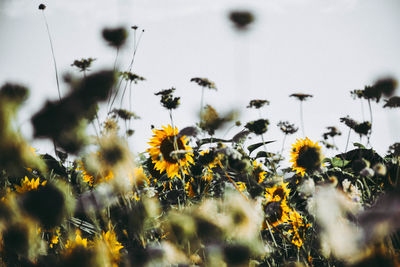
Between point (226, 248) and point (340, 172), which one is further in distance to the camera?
point (340, 172)

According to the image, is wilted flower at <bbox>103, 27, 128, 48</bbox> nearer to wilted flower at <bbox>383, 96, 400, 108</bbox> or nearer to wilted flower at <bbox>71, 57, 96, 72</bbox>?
wilted flower at <bbox>71, 57, 96, 72</bbox>

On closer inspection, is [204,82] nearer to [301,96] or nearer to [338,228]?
[301,96]

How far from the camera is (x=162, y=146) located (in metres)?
1.47

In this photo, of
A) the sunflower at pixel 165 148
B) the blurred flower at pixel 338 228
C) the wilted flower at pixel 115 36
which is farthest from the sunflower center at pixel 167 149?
the blurred flower at pixel 338 228

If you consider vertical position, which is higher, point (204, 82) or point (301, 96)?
point (204, 82)

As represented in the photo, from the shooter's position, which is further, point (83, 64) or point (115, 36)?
point (83, 64)

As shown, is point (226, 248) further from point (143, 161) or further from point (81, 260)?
point (143, 161)

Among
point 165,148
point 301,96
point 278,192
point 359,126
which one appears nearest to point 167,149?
point 165,148

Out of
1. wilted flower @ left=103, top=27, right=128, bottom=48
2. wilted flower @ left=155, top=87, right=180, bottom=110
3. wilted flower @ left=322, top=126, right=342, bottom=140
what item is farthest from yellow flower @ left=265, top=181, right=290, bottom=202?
wilted flower @ left=103, top=27, right=128, bottom=48

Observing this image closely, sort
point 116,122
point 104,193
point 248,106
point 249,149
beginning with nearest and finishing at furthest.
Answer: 1. point 104,193
2. point 116,122
3. point 248,106
4. point 249,149

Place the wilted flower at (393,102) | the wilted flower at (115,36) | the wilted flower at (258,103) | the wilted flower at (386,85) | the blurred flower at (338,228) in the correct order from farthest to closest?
the wilted flower at (258,103)
the wilted flower at (393,102)
the wilted flower at (386,85)
the wilted flower at (115,36)
the blurred flower at (338,228)

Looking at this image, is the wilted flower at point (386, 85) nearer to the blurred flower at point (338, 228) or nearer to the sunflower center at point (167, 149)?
the blurred flower at point (338, 228)

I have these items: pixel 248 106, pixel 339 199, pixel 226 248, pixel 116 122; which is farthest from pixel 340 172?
pixel 116 122

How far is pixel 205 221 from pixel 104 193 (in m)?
0.36
